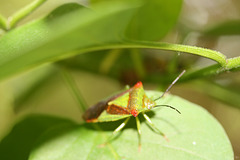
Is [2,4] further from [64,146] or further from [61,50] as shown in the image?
[61,50]

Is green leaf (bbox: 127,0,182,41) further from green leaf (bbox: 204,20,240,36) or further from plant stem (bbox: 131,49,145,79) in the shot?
green leaf (bbox: 204,20,240,36)

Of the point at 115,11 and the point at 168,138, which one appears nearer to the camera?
the point at 115,11

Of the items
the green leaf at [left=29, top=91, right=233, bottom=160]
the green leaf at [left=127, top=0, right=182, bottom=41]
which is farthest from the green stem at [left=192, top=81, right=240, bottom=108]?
the green leaf at [left=29, top=91, right=233, bottom=160]

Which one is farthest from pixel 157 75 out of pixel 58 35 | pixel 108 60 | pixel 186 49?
pixel 58 35

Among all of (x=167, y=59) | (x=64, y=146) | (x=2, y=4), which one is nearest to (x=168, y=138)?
(x=64, y=146)

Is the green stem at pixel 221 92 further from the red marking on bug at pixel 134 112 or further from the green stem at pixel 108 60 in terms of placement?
the red marking on bug at pixel 134 112

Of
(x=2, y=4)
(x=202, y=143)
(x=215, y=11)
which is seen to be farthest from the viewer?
(x=215, y=11)

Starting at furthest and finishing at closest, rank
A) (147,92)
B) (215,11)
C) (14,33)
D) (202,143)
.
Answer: (215,11) < (147,92) < (202,143) < (14,33)

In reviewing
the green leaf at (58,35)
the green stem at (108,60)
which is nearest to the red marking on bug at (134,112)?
the green leaf at (58,35)
